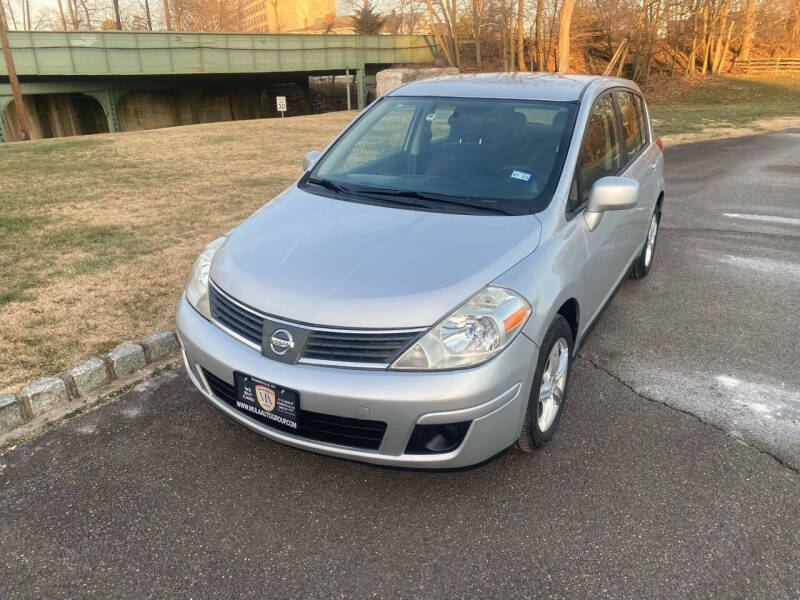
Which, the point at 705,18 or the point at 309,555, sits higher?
the point at 705,18

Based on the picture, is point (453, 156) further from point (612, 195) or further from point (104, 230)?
point (104, 230)

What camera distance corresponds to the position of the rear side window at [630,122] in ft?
14.7

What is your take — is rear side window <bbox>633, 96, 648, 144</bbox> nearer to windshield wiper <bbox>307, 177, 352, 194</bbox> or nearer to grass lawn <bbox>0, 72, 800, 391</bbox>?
windshield wiper <bbox>307, 177, 352, 194</bbox>

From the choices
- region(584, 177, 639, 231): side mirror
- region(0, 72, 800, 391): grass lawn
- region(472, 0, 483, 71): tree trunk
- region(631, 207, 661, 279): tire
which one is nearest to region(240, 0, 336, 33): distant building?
region(472, 0, 483, 71): tree trunk

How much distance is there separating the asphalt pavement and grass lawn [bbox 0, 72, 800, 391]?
40.3 inches

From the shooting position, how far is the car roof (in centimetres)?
379

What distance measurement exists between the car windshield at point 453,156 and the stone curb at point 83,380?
1508mm

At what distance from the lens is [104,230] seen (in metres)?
→ 7.06

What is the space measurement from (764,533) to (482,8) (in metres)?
40.1

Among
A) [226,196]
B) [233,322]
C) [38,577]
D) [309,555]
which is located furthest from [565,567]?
[226,196]

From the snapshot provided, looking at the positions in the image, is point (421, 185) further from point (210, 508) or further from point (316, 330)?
point (210, 508)

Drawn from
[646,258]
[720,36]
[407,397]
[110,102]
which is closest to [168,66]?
[110,102]

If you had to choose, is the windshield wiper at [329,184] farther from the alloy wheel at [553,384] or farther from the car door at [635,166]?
the car door at [635,166]

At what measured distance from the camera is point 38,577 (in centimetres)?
235
